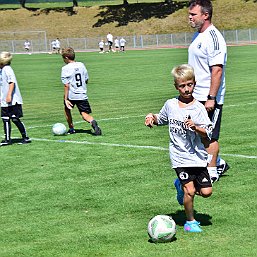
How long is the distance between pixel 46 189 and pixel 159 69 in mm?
27659

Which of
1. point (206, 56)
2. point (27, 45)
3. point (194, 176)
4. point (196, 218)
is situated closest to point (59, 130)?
point (206, 56)

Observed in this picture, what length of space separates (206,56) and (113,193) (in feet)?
6.93

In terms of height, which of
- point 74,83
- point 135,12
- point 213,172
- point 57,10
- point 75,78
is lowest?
point 213,172

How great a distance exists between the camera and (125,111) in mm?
19062

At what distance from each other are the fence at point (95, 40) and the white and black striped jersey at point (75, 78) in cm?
6275

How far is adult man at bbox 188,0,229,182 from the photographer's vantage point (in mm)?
9016

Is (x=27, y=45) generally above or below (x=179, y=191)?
below

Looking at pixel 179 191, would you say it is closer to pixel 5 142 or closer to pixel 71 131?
pixel 5 142

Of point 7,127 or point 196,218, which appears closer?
point 196,218

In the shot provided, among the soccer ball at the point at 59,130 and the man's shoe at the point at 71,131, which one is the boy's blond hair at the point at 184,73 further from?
the man's shoe at the point at 71,131

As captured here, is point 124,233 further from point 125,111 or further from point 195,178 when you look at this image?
point 125,111

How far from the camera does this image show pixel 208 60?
9.15 m

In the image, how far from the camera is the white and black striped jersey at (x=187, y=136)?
7.34 meters

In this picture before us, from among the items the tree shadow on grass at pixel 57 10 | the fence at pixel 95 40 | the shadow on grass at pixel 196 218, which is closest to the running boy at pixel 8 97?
the shadow on grass at pixel 196 218
